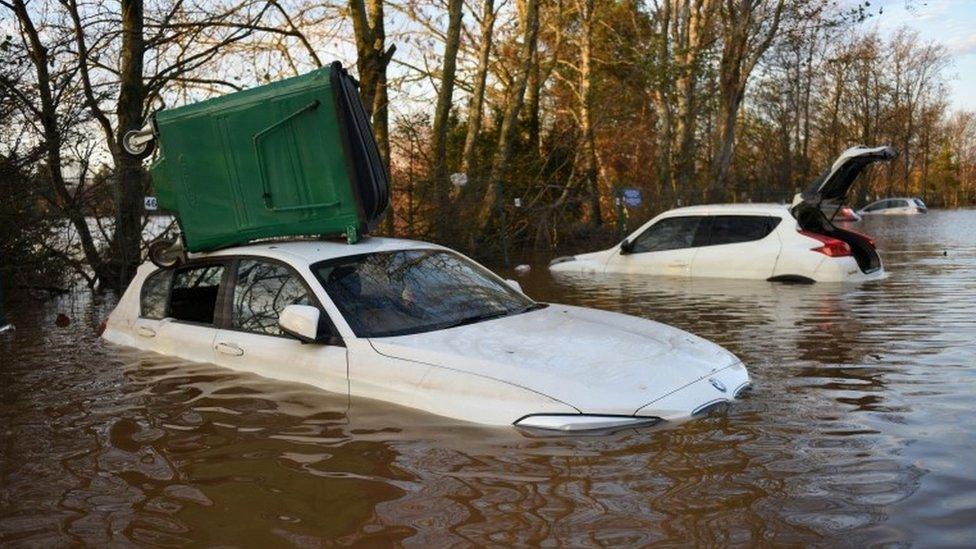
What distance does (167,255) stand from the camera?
23.2ft

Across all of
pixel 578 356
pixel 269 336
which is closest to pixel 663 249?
pixel 269 336

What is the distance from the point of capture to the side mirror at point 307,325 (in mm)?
5422

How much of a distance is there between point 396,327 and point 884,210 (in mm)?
62850

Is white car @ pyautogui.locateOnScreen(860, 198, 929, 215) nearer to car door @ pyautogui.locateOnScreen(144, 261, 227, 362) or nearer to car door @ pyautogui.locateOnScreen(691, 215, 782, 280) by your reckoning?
car door @ pyautogui.locateOnScreen(691, 215, 782, 280)

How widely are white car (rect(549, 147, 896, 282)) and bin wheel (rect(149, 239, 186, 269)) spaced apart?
8171 millimetres

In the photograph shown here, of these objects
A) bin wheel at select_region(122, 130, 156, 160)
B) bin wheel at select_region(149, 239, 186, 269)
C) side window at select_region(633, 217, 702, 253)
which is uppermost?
bin wheel at select_region(122, 130, 156, 160)

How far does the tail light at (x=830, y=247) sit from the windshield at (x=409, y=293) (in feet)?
23.1

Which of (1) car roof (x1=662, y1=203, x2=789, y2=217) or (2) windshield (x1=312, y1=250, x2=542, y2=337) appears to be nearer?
(2) windshield (x1=312, y1=250, x2=542, y2=337)

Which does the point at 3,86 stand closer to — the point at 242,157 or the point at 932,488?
the point at 242,157

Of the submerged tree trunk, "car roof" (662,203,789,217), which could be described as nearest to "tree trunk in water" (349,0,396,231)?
"car roof" (662,203,789,217)

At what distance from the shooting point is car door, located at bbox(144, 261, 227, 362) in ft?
21.5

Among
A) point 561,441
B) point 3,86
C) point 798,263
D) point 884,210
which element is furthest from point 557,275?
point 884,210

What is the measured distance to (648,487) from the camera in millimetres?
4145

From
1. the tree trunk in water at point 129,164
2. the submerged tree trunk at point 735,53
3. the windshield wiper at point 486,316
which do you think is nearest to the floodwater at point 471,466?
the windshield wiper at point 486,316
